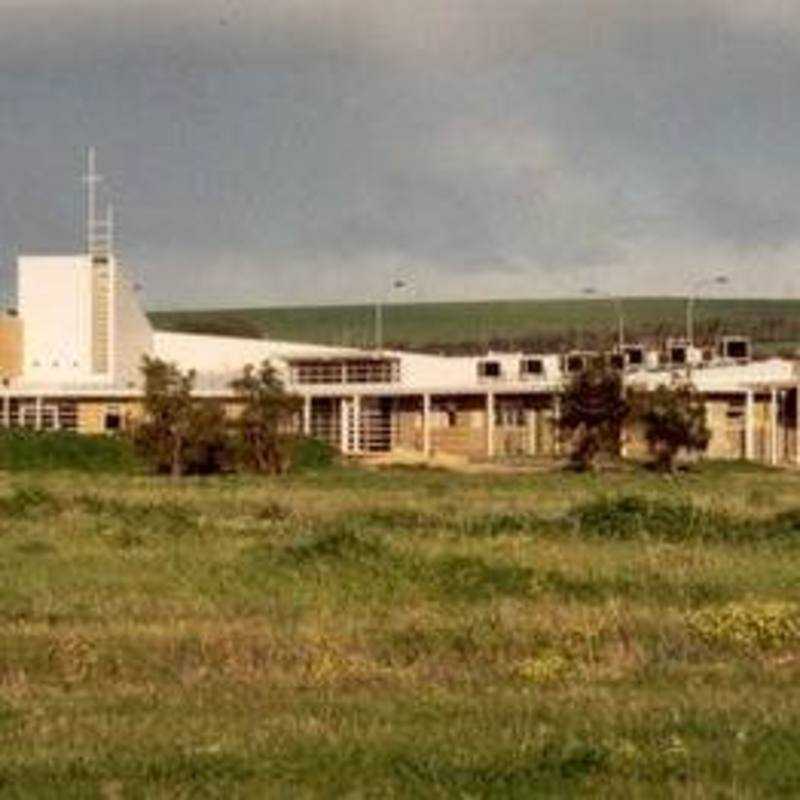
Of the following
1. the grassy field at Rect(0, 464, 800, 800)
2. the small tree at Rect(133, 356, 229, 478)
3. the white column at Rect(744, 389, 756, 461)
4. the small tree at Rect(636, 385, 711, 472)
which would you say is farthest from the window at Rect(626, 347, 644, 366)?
the grassy field at Rect(0, 464, 800, 800)

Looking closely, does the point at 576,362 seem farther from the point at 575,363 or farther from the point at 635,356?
the point at 635,356

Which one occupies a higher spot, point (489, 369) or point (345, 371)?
point (489, 369)

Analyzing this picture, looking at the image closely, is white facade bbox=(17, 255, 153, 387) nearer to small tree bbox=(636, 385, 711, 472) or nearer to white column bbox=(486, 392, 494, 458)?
white column bbox=(486, 392, 494, 458)

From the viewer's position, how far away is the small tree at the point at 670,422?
279ft

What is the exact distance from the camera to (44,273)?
11544cm

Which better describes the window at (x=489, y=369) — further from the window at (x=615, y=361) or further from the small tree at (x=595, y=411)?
the small tree at (x=595, y=411)

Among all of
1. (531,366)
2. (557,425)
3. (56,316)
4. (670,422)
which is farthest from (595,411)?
(56,316)

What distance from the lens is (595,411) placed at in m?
85.8

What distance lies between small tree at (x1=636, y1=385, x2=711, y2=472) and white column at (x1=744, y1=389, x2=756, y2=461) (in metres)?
20.0

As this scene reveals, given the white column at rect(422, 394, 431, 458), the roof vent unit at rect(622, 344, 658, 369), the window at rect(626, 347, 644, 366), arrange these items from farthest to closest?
1. the window at rect(626, 347, 644, 366)
2. the roof vent unit at rect(622, 344, 658, 369)
3. the white column at rect(422, 394, 431, 458)

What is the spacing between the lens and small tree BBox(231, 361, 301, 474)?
79.9 m

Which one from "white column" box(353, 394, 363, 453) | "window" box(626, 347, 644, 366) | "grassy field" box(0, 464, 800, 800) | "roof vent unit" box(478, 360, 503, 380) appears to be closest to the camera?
"grassy field" box(0, 464, 800, 800)

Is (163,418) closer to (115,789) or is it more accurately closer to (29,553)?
(29,553)

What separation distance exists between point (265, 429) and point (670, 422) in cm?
1530
